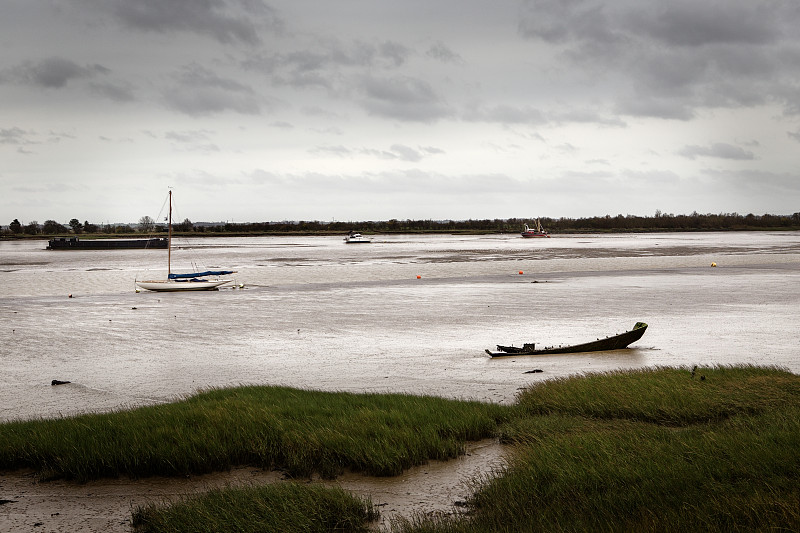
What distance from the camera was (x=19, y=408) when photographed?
13781 mm

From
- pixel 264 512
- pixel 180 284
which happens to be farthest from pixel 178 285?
pixel 264 512

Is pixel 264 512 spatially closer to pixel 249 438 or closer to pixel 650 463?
pixel 249 438

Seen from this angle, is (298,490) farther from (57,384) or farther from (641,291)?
(641,291)

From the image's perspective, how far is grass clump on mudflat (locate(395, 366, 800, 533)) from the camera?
6734 mm

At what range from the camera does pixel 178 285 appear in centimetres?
4322

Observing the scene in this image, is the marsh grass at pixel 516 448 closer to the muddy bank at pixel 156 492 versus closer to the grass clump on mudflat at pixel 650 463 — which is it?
the grass clump on mudflat at pixel 650 463

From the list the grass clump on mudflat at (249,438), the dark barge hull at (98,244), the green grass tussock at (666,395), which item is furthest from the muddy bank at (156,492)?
the dark barge hull at (98,244)

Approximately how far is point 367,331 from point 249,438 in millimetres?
13992

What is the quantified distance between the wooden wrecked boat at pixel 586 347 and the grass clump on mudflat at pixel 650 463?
5.75 m

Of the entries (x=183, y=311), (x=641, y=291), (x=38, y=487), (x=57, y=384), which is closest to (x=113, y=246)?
(x=183, y=311)

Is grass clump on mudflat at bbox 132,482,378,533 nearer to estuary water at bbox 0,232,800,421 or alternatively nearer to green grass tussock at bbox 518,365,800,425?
green grass tussock at bbox 518,365,800,425

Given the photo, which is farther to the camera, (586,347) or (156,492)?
(586,347)

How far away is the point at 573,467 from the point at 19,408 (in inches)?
435

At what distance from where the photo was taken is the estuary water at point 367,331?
15938 millimetres
